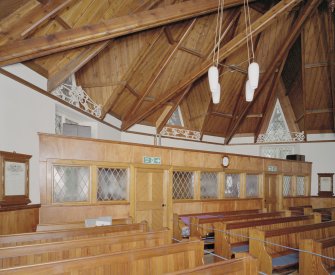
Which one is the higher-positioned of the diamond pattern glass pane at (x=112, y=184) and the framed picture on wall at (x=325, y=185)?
the diamond pattern glass pane at (x=112, y=184)

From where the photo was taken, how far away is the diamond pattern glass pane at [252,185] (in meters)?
8.59

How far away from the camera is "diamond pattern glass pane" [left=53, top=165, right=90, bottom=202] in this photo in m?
5.21

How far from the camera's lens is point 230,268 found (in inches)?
90.6

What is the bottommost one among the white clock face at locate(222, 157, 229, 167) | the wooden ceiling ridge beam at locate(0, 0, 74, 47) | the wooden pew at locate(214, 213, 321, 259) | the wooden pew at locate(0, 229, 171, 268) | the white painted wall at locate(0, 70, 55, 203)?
the wooden pew at locate(214, 213, 321, 259)

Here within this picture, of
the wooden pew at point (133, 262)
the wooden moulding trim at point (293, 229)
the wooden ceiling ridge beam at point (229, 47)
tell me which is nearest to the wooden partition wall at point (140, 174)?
the wooden ceiling ridge beam at point (229, 47)

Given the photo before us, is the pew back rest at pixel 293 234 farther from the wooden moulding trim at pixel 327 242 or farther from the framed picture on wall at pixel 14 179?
the framed picture on wall at pixel 14 179

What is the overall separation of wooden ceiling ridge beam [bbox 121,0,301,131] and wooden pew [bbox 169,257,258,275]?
16.5ft

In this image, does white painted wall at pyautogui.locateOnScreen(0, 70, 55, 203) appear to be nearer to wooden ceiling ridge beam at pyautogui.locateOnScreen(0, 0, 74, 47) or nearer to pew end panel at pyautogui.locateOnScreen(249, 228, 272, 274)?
wooden ceiling ridge beam at pyautogui.locateOnScreen(0, 0, 74, 47)

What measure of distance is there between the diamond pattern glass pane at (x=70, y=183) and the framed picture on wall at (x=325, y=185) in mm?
7610

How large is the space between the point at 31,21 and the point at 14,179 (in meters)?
2.07

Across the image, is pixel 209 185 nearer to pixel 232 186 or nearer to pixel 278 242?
pixel 232 186

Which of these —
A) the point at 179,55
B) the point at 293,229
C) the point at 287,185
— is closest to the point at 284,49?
the point at 179,55

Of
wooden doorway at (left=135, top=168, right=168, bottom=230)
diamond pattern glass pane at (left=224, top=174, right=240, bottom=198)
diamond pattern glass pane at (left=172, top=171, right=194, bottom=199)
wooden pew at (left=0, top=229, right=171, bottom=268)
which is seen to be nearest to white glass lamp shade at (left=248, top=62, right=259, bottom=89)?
wooden pew at (left=0, top=229, right=171, bottom=268)

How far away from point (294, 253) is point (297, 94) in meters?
6.64
